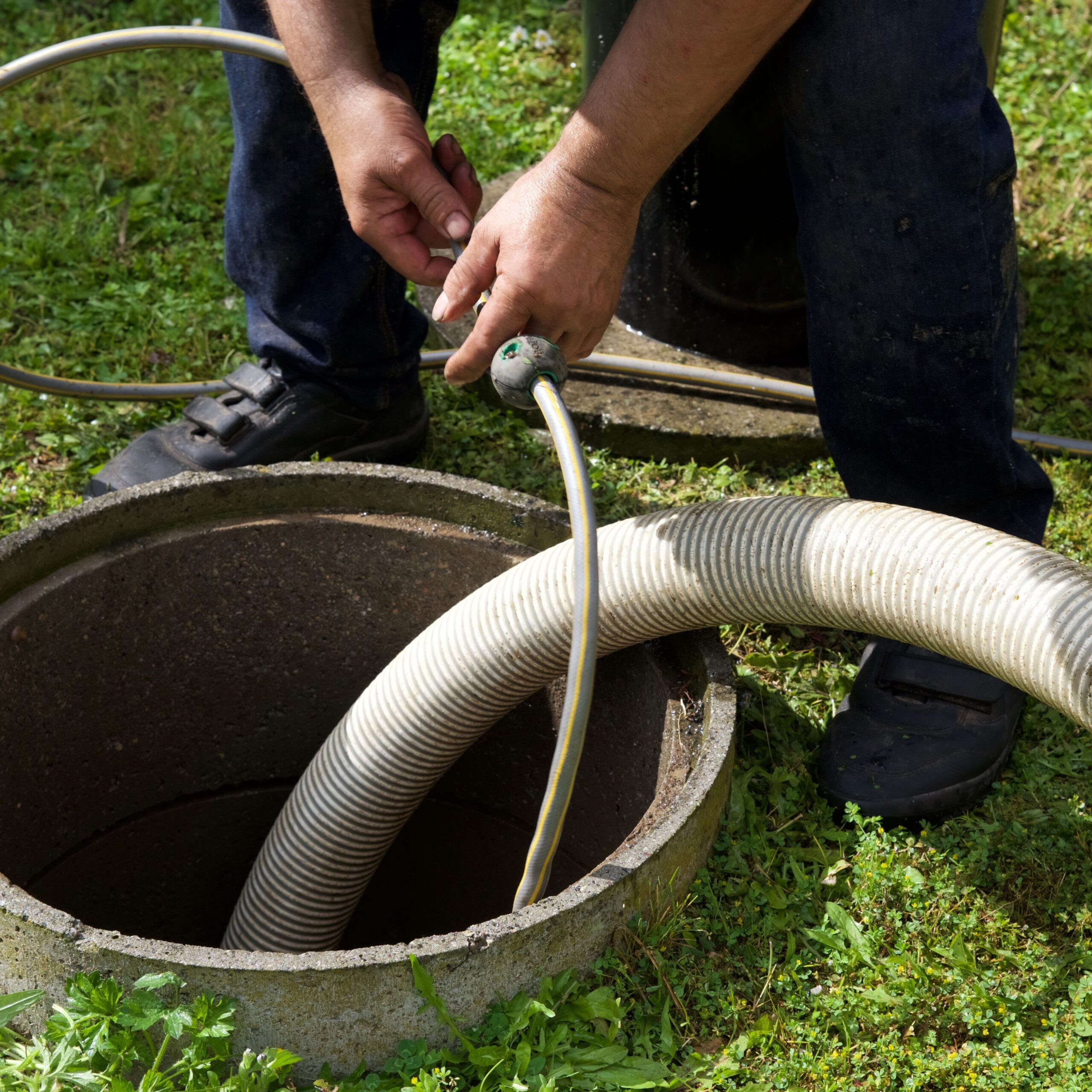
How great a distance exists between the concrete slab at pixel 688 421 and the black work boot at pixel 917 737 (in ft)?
2.54

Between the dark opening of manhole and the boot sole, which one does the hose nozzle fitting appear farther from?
the boot sole

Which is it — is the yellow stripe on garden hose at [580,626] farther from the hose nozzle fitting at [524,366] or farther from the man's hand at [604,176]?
the man's hand at [604,176]

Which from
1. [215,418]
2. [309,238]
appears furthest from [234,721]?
[309,238]

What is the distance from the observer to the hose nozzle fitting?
159cm

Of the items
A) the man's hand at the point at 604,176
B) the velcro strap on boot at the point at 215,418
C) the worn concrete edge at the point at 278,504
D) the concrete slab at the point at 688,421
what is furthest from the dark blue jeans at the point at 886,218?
the concrete slab at the point at 688,421

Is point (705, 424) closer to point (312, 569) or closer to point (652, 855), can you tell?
point (312, 569)

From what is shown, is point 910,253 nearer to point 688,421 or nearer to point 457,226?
point 457,226

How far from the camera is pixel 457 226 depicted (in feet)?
6.06

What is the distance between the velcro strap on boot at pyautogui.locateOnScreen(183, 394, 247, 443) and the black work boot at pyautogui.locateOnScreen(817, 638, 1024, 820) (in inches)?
53.5

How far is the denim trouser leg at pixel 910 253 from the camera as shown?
170 cm

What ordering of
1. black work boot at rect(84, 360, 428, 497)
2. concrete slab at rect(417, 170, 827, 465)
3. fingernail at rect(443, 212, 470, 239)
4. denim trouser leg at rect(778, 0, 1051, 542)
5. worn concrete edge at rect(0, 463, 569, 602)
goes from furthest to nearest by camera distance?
concrete slab at rect(417, 170, 827, 465), black work boot at rect(84, 360, 428, 497), worn concrete edge at rect(0, 463, 569, 602), fingernail at rect(443, 212, 470, 239), denim trouser leg at rect(778, 0, 1051, 542)

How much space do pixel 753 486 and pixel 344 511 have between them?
3.23 ft

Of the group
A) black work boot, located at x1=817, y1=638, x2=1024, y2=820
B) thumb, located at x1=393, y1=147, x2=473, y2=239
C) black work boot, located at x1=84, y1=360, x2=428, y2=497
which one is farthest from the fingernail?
black work boot, located at x1=817, y1=638, x2=1024, y2=820

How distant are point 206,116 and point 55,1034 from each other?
10.8ft
